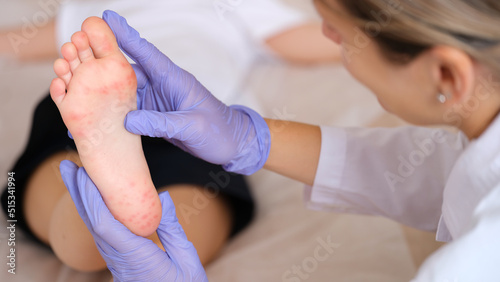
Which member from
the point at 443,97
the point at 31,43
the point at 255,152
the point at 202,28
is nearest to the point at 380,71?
the point at 443,97

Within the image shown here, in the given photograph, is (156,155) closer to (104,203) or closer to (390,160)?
(104,203)

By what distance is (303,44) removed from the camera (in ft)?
4.15

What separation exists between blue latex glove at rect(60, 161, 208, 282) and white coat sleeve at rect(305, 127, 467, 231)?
0.25 m

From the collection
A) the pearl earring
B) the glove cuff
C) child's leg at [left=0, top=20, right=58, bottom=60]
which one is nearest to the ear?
the pearl earring

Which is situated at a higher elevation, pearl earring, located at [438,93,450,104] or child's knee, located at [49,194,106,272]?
pearl earring, located at [438,93,450,104]

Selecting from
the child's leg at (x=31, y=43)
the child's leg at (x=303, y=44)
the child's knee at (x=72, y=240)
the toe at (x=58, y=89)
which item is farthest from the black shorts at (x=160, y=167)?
the child's leg at (x=303, y=44)

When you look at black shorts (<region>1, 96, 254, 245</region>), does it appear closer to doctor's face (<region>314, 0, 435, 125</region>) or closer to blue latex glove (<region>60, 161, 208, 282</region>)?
blue latex glove (<region>60, 161, 208, 282</region>)

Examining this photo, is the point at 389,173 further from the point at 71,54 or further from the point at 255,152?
the point at 71,54

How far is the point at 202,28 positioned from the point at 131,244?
631mm

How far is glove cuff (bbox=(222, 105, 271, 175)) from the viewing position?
70cm

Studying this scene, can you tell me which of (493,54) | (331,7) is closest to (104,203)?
(331,7)

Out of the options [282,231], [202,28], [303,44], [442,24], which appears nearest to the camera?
[442,24]

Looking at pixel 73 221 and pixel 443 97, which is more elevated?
pixel 443 97

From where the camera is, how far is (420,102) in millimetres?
567
